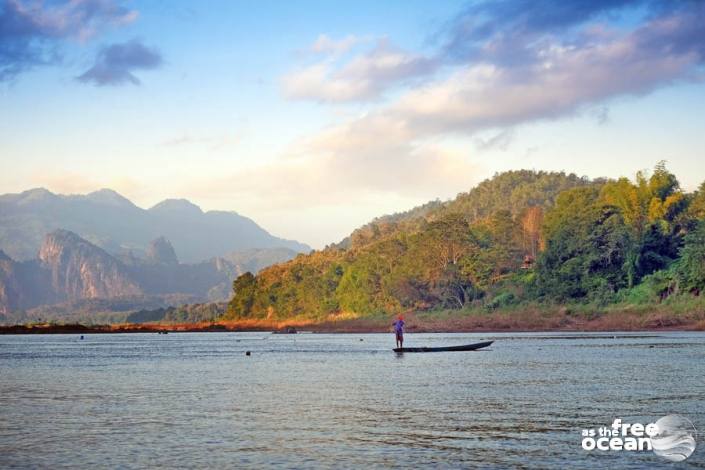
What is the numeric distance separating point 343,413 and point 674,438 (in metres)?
11.1

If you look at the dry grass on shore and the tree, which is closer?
the tree

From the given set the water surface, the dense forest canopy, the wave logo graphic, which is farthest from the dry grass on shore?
the wave logo graphic

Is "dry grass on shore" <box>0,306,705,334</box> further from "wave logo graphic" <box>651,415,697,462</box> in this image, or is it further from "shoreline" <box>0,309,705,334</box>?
"wave logo graphic" <box>651,415,697,462</box>

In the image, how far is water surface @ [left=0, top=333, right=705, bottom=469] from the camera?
2105 centimetres

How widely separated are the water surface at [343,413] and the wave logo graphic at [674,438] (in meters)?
0.40

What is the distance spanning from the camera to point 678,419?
26.0 m

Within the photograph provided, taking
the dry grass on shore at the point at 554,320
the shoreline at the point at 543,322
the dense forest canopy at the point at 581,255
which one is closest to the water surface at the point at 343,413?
the shoreline at the point at 543,322

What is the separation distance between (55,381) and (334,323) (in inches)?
5906

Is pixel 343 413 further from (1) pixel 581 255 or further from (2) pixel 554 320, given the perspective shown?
(1) pixel 581 255

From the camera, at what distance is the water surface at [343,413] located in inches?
829

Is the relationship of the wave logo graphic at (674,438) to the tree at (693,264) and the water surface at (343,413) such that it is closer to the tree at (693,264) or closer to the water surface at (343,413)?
the water surface at (343,413)

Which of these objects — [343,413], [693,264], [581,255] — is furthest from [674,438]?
[581,255]

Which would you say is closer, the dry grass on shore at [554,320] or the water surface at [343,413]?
the water surface at [343,413]

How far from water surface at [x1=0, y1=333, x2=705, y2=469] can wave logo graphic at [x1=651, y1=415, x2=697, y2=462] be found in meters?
0.40
